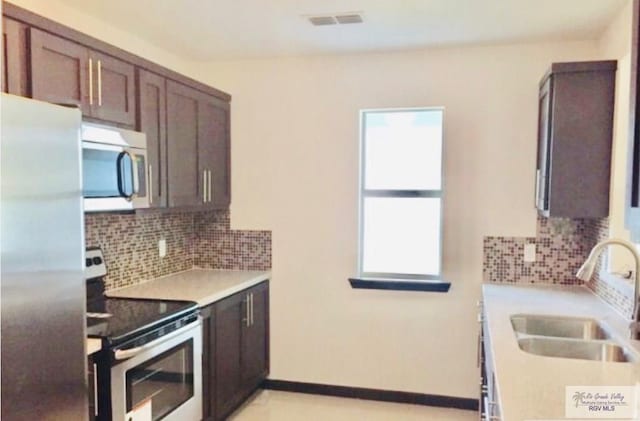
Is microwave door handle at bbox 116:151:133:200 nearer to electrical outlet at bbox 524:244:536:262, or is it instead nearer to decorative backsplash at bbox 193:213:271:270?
decorative backsplash at bbox 193:213:271:270

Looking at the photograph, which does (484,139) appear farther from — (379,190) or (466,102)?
(379,190)

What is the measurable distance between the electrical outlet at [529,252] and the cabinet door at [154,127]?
2346 mm

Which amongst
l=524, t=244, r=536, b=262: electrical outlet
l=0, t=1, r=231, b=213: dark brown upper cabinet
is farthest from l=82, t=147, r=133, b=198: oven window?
l=524, t=244, r=536, b=262: electrical outlet

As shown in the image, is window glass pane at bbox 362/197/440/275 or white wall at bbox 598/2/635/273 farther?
window glass pane at bbox 362/197/440/275

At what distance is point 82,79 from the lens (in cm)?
237

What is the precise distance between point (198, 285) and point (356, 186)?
1300 mm

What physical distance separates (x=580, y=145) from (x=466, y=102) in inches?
35.4

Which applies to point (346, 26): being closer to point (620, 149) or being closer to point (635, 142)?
point (620, 149)

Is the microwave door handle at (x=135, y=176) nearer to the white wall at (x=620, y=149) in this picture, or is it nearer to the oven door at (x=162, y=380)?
the oven door at (x=162, y=380)

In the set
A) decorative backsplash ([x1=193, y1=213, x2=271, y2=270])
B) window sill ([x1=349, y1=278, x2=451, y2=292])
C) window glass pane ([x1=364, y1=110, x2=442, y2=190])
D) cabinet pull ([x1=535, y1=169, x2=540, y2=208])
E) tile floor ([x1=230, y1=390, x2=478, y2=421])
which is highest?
window glass pane ([x1=364, y1=110, x2=442, y2=190])

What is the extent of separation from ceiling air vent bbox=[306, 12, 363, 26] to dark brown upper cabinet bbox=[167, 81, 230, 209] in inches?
35.9

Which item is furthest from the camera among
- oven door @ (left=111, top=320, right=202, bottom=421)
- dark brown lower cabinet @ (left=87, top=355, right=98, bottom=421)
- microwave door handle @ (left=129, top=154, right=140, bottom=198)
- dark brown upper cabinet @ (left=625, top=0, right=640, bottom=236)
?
microwave door handle @ (left=129, top=154, right=140, bottom=198)

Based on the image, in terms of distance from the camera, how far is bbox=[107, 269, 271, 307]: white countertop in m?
3.00

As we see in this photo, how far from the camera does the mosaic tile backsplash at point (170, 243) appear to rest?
3.10m
